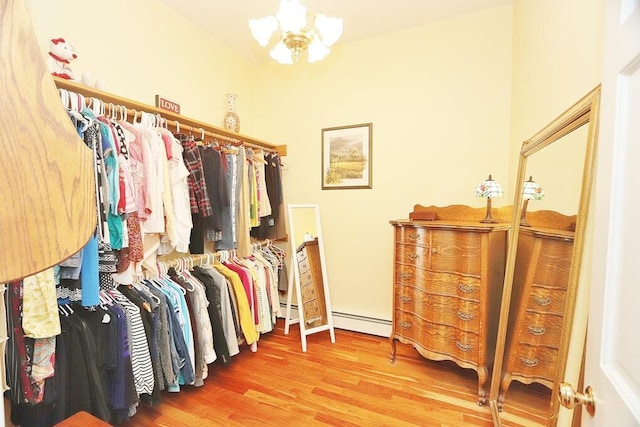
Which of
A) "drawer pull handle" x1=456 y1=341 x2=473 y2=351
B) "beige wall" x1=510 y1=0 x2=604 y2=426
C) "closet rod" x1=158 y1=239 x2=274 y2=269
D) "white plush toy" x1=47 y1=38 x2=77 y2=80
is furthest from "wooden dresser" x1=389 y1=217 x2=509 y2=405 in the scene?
"white plush toy" x1=47 y1=38 x2=77 y2=80

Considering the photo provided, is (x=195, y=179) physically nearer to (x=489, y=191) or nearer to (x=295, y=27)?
(x=295, y=27)

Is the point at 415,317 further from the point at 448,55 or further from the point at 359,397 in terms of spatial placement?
the point at 448,55

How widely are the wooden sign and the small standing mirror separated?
1193mm

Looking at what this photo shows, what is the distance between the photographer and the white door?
510mm

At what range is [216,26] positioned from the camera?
2488mm

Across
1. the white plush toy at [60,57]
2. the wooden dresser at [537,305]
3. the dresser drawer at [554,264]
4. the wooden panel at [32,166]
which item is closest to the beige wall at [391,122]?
the wooden dresser at [537,305]

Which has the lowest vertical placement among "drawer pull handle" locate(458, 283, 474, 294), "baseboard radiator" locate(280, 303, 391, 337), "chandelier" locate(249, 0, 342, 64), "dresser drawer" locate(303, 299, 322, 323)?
"baseboard radiator" locate(280, 303, 391, 337)

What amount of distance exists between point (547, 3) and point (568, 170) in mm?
1196

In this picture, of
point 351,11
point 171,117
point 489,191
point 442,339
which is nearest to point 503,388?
point 442,339

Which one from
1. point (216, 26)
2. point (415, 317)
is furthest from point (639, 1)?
point (216, 26)

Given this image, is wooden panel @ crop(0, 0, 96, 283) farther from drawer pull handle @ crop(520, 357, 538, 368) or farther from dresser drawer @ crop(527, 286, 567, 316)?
drawer pull handle @ crop(520, 357, 538, 368)

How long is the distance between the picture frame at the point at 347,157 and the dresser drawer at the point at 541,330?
171 centimetres

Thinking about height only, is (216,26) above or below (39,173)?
above

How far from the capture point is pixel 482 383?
1.76m
